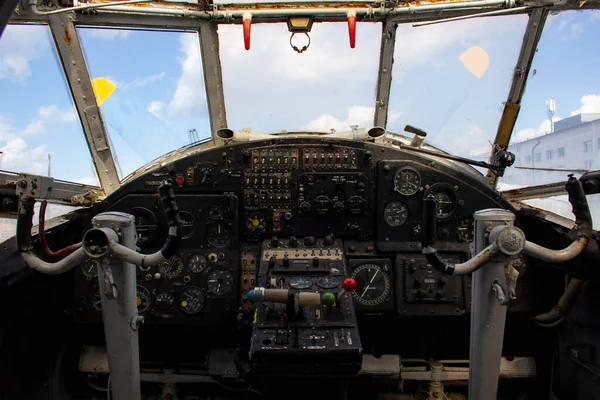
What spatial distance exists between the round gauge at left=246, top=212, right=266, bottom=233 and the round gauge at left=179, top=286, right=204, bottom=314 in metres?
0.55

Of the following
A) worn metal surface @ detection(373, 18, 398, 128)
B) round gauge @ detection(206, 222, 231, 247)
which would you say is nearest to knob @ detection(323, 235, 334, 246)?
round gauge @ detection(206, 222, 231, 247)

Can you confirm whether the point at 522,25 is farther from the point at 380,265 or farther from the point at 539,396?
the point at 539,396

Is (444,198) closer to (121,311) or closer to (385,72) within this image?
(385,72)

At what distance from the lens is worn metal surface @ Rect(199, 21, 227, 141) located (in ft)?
11.8

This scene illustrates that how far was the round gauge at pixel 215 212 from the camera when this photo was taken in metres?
3.34

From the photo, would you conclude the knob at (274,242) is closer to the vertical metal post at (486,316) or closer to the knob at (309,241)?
the knob at (309,241)

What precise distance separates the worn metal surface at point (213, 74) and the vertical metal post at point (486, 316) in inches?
95.2

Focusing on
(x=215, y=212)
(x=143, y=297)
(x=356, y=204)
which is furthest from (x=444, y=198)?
(x=143, y=297)

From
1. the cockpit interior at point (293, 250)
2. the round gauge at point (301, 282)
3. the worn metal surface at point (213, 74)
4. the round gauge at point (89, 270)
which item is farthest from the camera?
the worn metal surface at point (213, 74)

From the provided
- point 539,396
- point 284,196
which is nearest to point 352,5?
point 284,196

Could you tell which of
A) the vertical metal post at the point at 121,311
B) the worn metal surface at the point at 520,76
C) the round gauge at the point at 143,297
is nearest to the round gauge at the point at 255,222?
the round gauge at the point at 143,297

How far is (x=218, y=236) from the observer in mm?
3377

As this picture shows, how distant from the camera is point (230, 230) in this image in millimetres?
3357

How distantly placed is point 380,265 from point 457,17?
1.88 meters
